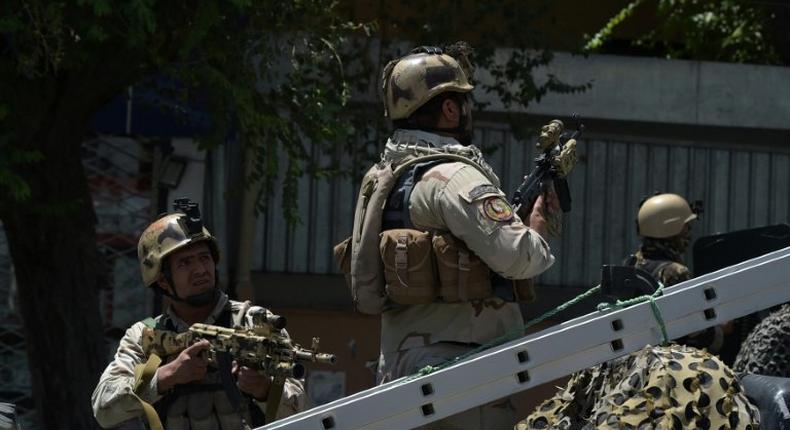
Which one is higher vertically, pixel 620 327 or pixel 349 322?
pixel 620 327

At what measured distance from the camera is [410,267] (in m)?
5.16

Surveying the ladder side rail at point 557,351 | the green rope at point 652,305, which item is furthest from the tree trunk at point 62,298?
the green rope at point 652,305

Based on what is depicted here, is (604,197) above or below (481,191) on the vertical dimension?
below

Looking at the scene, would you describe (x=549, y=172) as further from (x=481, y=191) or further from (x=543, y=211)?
(x=481, y=191)

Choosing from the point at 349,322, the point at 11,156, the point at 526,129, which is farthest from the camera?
the point at 349,322

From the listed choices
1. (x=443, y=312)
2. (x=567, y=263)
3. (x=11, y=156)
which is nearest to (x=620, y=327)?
(x=443, y=312)

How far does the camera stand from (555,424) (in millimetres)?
4871

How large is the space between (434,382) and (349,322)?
7.55 m

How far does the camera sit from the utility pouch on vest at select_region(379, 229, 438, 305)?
515cm

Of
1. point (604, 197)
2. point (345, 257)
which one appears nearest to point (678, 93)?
point (604, 197)

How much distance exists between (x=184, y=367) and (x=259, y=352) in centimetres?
27

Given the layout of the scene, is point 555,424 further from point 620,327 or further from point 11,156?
point 11,156

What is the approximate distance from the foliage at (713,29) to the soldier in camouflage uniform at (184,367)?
28.6ft

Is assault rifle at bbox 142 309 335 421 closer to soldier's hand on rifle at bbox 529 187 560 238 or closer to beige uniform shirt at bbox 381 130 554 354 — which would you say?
beige uniform shirt at bbox 381 130 554 354
